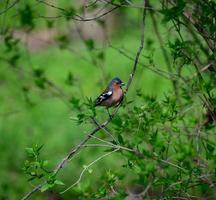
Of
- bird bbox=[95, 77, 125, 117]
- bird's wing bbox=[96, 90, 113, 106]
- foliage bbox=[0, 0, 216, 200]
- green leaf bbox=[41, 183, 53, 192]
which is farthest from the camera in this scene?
bird's wing bbox=[96, 90, 113, 106]

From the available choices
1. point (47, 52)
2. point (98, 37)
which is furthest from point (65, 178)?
point (98, 37)

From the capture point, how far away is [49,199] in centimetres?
861

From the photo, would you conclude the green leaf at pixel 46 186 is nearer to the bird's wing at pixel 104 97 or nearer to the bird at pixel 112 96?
the bird at pixel 112 96

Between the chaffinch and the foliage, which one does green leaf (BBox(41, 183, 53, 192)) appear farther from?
the chaffinch

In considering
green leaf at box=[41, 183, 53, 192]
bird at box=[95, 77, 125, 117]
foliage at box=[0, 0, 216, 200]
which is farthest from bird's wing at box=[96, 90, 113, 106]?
green leaf at box=[41, 183, 53, 192]

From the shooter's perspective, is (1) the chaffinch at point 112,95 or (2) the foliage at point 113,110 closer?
(2) the foliage at point 113,110

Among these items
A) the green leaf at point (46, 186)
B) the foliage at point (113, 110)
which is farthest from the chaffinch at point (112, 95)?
the green leaf at point (46, 186)

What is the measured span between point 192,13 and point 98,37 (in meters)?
14.0

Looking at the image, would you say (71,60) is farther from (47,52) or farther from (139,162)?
(139,162)

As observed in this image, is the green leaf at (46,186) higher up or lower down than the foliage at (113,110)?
lower down

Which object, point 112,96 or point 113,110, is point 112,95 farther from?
point 113,110

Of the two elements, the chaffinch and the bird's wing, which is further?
the bird's wing

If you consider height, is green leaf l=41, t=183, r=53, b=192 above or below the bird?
below

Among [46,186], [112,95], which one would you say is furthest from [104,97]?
[46,186]
